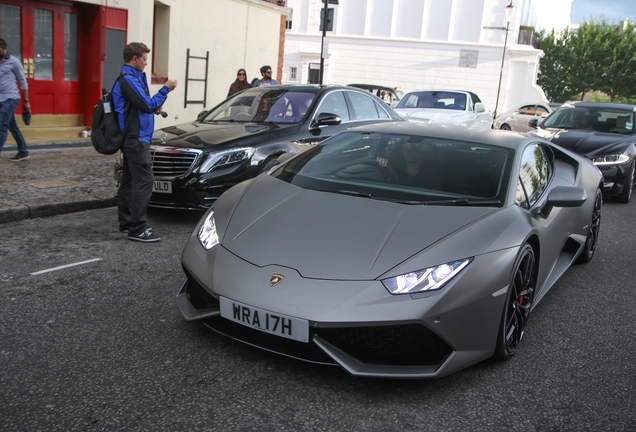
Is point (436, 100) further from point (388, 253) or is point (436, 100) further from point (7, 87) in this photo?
point (388, 253)

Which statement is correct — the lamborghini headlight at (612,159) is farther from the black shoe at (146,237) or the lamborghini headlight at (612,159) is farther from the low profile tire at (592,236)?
the black shoe at (146,237)

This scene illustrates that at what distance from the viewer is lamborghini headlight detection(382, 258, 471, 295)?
122 inches

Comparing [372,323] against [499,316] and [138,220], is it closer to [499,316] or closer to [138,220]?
[499,316]

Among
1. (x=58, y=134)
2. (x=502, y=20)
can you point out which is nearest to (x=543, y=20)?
(x=502, y=20)

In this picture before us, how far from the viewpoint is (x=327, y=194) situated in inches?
158

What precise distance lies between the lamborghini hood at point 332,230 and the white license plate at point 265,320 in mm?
277

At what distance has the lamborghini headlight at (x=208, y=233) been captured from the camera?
366 cm

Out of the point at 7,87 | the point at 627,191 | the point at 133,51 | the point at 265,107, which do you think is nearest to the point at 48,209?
the point at 133,51

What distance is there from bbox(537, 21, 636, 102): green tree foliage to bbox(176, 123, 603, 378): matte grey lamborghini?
156 feet

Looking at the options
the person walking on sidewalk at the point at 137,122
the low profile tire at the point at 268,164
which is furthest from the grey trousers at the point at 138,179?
the low profile tire at the point at 268,164

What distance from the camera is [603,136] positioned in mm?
10172

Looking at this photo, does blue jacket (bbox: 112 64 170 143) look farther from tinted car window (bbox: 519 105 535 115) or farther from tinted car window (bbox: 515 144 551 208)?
tinted car window (bbox: 519 105 535 115)

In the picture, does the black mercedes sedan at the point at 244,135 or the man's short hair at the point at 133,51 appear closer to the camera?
the man's short hair at the point at 133,51

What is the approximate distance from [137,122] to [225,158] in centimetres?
123
